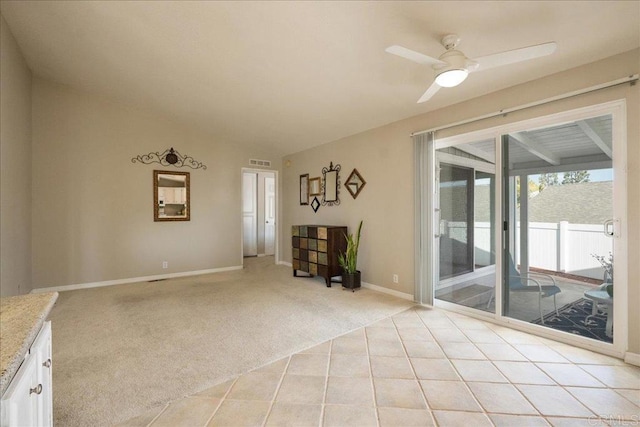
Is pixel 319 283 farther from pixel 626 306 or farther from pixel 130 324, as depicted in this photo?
pixel 626 306

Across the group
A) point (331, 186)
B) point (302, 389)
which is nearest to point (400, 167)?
point (331, 186)

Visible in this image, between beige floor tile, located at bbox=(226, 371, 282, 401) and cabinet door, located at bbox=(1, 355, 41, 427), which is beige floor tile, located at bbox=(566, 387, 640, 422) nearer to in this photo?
beige floor tile, located at bbox=(226, 371, 282, 401)

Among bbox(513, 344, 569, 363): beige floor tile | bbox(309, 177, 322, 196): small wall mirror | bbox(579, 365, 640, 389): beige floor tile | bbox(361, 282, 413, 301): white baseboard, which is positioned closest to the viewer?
bbox(579, 365, 640, 389): beige floor tile

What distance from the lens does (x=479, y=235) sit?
3242mm

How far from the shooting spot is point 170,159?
4.98 m

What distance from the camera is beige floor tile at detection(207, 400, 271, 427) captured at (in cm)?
159

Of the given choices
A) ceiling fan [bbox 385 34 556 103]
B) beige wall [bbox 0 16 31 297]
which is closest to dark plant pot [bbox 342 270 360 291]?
ceiling fan [bbox 385 34 556 103]

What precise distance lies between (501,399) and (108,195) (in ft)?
17.9

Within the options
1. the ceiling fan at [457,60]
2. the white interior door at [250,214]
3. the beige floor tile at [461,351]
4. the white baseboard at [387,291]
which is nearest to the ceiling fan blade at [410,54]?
the ceiling fan at [457,60]

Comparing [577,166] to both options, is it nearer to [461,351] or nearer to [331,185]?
[461,351]

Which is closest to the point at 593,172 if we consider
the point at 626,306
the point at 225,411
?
the point at 626,306

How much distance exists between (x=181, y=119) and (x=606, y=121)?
5.50 m

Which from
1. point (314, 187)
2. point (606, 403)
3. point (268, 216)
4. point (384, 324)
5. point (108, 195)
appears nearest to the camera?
point (606, 403)

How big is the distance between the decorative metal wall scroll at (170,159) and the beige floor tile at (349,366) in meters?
4.32
